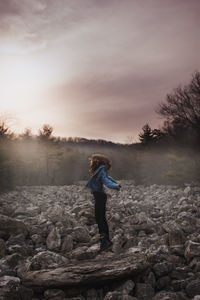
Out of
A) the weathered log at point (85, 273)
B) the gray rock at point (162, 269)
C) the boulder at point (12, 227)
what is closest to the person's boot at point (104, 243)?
the weathered log at point (85, 273)

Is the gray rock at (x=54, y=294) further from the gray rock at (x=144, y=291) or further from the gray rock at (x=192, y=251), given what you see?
the gray rock at (x=192, y=251)

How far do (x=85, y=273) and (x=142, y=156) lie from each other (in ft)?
92.0

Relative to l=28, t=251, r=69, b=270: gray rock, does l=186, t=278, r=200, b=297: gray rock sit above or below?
above

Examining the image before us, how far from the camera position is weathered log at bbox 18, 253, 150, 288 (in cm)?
315

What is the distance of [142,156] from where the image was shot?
30703mm

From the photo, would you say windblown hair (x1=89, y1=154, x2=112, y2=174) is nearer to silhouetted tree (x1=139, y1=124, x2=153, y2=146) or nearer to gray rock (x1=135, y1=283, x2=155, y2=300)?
gray rock (x1=135, y1=283, x2=155, y2=300)

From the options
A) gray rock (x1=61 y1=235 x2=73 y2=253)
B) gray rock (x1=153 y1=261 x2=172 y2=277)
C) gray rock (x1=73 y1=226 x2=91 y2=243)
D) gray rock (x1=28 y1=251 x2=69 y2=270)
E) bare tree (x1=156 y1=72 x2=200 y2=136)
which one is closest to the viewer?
gray rock (x1=153 y1=261 x2=172 y2=277)

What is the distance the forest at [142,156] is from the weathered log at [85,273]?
1911 cm

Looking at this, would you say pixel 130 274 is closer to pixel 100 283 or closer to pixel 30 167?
pixel 100 283

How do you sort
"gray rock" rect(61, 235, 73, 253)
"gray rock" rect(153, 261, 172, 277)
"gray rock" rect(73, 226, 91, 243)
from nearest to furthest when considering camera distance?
"gray rock" rect(153, 261, 172, 277)
"gray rock" rect(61, 235, 73, 253)
"gray rock" rect(73, 226, 91, 243)

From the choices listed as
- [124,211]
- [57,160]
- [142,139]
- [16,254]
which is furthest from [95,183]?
[57,160]

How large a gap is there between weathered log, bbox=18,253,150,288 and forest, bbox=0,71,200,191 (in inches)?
752

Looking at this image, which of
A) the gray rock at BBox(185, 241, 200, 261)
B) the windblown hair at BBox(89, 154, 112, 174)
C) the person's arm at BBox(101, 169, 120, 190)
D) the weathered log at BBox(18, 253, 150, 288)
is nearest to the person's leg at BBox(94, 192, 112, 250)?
the person's arm at BBox(101, 169, 120, 190)

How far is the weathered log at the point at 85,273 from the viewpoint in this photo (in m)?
3.15
